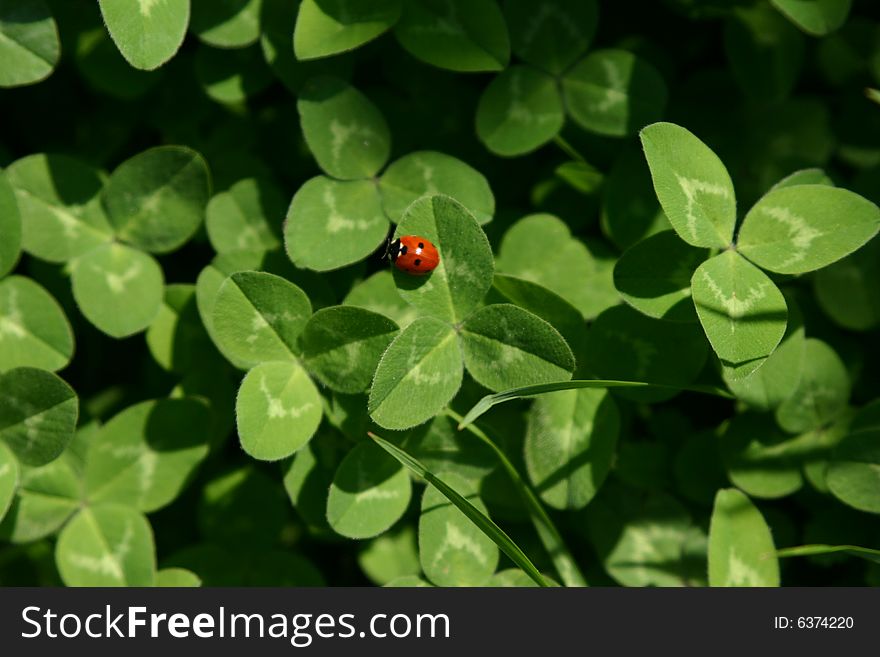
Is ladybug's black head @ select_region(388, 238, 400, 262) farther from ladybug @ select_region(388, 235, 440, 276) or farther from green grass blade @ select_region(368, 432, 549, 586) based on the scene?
green grass blade @ select_region(368, 432, 549, 586)

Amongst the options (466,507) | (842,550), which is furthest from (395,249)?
(842,550)

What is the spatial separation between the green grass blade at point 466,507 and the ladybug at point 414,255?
18.7 inches

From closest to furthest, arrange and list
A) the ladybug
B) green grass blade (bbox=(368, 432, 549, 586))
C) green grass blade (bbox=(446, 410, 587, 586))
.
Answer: the ladybug < green grass blade (bbox=(368, 432, 549, 586)) < green grass blade (bbox=(446, 410, 587, 586))

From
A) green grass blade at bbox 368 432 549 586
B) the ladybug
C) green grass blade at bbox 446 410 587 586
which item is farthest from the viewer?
green grass blade at bbox 446 410 587 586

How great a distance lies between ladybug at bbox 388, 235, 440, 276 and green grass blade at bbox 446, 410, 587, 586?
18.5 inches

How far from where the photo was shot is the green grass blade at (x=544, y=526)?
2580mm

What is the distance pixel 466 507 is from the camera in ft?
8.00

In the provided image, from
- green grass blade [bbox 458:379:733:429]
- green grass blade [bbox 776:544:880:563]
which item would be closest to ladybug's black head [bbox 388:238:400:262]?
green grass blade [bbox 458:379:733:429]

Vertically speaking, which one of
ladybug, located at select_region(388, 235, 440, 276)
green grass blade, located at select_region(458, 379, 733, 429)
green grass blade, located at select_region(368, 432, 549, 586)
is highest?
ladybug, located at select_region(388, 235, 440, 276)

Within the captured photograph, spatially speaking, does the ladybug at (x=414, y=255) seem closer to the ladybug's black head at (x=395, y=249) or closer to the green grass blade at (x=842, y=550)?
the ladybug's black head at (x=395, y=249)

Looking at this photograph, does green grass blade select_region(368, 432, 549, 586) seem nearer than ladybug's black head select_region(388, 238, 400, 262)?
No

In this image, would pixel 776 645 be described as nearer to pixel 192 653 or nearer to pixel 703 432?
pixel 703 432

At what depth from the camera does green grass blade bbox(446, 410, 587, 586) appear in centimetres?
258

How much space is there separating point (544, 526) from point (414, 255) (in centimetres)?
98
